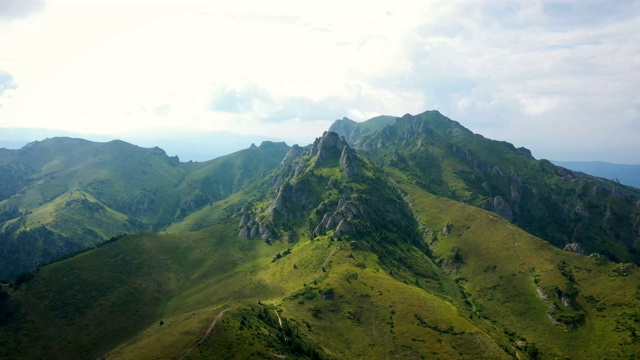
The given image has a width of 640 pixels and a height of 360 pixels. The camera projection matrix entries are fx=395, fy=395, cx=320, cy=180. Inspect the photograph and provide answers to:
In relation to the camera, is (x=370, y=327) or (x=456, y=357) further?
(x=370, y=327)

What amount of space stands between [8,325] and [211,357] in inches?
5256

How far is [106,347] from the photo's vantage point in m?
191

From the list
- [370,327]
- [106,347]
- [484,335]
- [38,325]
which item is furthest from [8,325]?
[484,335]

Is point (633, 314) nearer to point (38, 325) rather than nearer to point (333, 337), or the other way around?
point (333, 337)

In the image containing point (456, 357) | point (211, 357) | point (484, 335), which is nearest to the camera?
point (211, 357)

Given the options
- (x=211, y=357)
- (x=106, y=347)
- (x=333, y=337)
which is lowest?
(x=106, y=347)

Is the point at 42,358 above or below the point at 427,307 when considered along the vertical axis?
below

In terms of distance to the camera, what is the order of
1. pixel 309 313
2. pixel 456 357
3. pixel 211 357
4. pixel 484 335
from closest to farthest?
pixel 211 357, pixel 456 357, pixel 484 335, pixel 309 313

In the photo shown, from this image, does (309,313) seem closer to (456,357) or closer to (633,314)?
(456,357)

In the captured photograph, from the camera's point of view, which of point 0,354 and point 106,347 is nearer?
point 0,354

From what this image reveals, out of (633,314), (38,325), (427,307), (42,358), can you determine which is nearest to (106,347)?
(42,358)

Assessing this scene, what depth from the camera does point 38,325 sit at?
19712 centimetres

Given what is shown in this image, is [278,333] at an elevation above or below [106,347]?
above

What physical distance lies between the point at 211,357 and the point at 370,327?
263 ft
